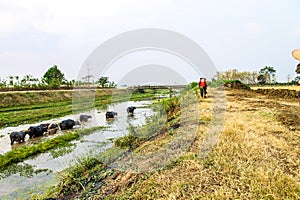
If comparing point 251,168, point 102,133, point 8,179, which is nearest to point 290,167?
point 251,168

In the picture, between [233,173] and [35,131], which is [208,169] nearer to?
[233,173]

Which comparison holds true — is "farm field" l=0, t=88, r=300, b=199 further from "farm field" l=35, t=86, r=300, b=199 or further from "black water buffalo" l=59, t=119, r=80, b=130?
"black water buffalo" l=59, t=119, r=80, b=130

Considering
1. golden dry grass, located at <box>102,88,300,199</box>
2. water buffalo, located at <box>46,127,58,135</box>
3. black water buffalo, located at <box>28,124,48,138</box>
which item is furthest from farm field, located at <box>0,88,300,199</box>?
water buffalo, located at <box>46,127,58,135</box>

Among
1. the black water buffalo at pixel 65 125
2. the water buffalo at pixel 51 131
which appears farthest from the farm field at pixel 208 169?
the black water buffalo at pixel 65 125

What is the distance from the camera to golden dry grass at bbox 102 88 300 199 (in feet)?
8.57

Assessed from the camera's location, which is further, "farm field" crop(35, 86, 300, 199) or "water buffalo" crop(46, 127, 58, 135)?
"water buffalo" crop(46, 127, 58, 135)

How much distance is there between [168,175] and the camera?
11.0ft

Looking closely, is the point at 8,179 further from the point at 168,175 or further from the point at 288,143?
the point at 288,143

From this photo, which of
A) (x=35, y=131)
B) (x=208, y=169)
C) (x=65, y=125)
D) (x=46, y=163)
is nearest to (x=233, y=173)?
(x=208, y=169)

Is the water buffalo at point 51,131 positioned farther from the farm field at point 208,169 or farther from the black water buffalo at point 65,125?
the farm field at point 208,169

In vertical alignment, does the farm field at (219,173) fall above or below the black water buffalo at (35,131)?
above

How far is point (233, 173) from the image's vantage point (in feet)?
10.1

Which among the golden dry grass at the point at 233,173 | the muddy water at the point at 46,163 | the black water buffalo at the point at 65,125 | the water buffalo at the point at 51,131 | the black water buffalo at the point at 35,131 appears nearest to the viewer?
the golden dry grass at the point at 233,173

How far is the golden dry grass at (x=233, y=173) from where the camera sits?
2.61 meters
